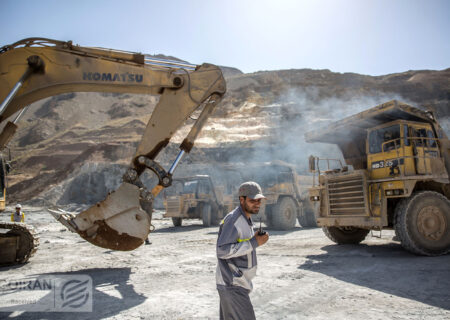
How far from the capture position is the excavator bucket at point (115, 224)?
A: 459 centimetres

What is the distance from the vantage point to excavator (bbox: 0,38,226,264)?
459cm

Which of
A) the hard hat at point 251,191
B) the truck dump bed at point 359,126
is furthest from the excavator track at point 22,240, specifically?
the truck dump bed at point 359,126

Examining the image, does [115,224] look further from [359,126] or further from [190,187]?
[190,187]

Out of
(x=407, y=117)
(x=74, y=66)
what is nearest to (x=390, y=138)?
(x=407, y=117)

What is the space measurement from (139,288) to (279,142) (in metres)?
31.8

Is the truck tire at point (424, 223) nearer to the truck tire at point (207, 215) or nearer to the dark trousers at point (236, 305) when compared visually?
the dark trousers at point (236, 305)

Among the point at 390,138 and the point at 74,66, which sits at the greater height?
the point at 74,66

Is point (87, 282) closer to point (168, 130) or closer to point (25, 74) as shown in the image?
point (168, 130)

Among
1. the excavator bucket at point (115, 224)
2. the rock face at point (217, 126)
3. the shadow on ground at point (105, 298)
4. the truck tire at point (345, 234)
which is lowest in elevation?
the shadow on ground at point (105, 298)

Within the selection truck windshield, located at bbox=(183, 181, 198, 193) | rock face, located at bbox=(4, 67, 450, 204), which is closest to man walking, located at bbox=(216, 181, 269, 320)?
truck windshield, located at bbox=(183, 181, 198, 193)

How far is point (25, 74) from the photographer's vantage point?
4.56 m

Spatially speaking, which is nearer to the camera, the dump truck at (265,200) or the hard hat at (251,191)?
the hard hat at (251,191)

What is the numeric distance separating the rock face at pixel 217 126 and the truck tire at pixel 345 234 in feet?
71.0

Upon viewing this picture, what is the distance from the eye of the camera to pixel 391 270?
18.1 feet
